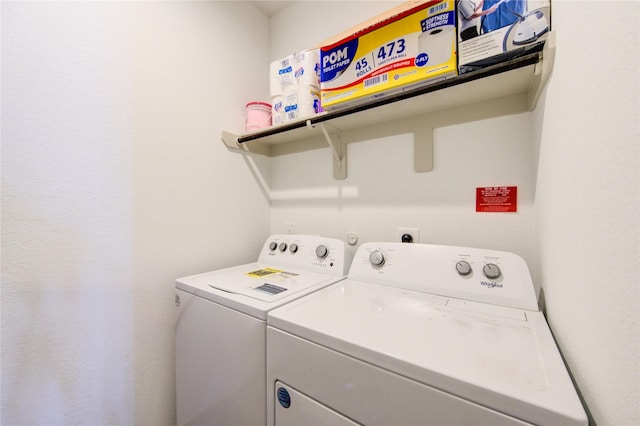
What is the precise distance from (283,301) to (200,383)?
0.54 meters

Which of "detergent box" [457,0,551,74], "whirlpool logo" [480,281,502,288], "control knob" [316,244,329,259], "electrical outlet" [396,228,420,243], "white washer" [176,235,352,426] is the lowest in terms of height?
"white washer" [176,235,352,426]

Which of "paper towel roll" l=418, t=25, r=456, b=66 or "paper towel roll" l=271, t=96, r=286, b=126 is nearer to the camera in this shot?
"paper towel roll" l=418, t=25, r=456, b=66

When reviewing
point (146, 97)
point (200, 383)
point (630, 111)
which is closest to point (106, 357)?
point (200, 383)

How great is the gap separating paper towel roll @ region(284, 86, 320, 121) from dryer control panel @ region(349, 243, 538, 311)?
0.73m

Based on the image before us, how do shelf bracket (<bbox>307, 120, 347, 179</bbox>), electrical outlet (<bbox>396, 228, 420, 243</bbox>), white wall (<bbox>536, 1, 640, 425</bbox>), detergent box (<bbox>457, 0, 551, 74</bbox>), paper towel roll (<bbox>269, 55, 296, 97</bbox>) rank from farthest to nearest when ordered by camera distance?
1. shelf bracket (<bbox>307, 120, 347, 179</bbox>)
2. paper towel roll (<bbox>269, 55, 296, 97</bbox>)
3. electrical outlet (<bbox>396, 228, 420, 243</bbox>)
4. detergent box (<bbox>457, 0, 551, 74</bbox>)
5. white wall (<bbox>536, 1, 640, 425</bbox>)

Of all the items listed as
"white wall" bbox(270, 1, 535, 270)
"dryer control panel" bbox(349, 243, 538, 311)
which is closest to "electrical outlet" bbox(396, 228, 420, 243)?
"white wall" bbox(270, 1, 535, 270)

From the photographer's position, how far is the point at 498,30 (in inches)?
27.5

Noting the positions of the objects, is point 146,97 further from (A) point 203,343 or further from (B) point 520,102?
(B) point 520,102

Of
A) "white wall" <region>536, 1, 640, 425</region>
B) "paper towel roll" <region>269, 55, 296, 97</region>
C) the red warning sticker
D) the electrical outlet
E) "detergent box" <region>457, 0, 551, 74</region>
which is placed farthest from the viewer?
"paper towel roll" <region>269, 55, 296, 97</region>

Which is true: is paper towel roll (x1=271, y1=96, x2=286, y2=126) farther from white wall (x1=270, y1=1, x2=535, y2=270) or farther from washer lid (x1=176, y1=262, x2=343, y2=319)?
washer lid (x1=176, y1=262, x2=343, y2=319)

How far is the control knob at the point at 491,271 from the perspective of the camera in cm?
81

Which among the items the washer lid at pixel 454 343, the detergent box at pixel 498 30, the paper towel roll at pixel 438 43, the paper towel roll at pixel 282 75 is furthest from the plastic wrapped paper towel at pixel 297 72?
the washer lid at pixel 454 343

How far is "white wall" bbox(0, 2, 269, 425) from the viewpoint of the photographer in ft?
2.69

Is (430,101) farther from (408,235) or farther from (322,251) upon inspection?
(322,251)
